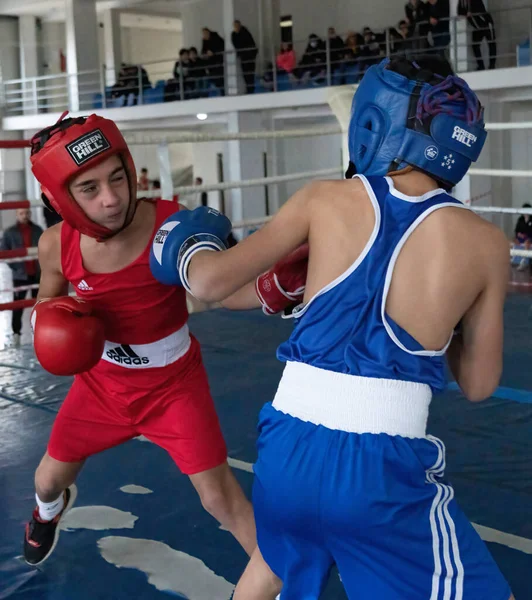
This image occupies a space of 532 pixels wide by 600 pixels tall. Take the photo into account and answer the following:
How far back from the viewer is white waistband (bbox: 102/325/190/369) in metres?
2.09

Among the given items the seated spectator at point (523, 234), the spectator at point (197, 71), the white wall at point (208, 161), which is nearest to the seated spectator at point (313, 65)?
the spectator at point (197, 71)

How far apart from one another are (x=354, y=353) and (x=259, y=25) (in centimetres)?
1367

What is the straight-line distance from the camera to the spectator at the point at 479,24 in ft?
32.9

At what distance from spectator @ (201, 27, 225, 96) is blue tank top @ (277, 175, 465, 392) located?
11691 millimetres

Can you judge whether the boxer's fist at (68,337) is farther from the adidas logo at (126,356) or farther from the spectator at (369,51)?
the spectator at (369,51)

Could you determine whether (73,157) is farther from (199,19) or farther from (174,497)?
(199,19)

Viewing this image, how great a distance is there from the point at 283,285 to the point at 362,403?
40 centimetres

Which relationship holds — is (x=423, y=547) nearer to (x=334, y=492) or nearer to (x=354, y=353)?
(x=334, y=492)

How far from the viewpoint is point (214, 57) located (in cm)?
1301

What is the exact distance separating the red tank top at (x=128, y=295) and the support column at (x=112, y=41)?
50.1 ft

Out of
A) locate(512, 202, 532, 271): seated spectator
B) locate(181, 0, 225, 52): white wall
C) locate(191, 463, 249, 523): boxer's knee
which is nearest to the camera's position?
locate(191, 463, 249, 523): boxer's knee

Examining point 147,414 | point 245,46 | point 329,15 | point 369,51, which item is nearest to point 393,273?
point 147,414

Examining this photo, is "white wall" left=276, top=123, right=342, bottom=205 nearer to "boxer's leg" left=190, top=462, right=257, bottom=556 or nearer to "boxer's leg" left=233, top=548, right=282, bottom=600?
"boxer's leg" left=190, top=462, right=257, bottom=556

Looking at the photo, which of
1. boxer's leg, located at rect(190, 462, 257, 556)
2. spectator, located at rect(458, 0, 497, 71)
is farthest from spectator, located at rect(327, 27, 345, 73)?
boxer's leg, located at rect(190, 462, 257, 556)
